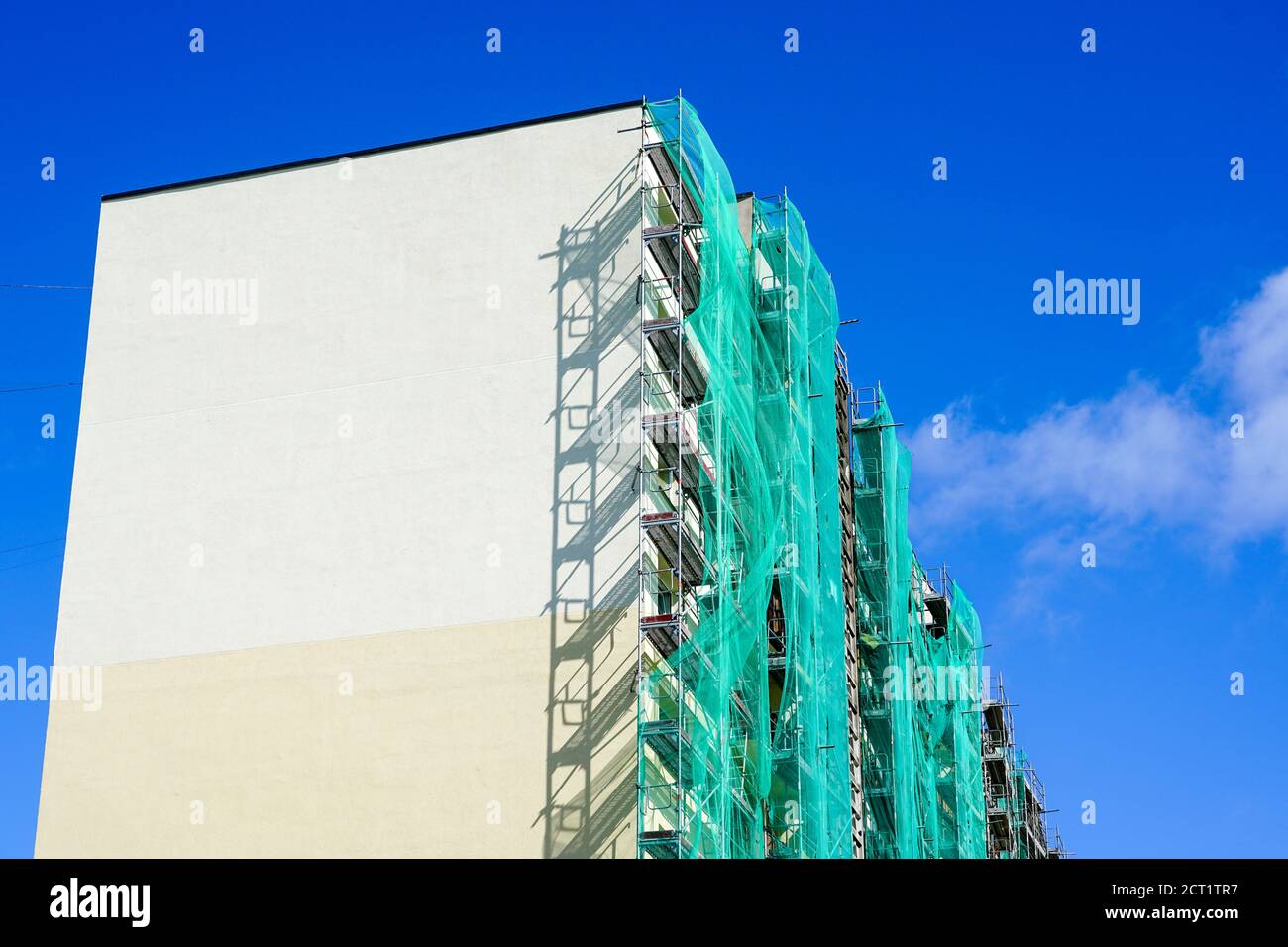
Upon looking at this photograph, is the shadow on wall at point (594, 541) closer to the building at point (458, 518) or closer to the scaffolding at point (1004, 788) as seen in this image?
the building at point (458, 518)

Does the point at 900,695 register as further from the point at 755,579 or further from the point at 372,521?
the point at 372,521

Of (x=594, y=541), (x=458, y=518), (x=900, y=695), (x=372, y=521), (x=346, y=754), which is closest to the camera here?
(x=594, y=541)

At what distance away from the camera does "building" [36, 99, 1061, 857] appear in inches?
1271

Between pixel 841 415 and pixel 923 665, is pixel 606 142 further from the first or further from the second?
pixel 923 665

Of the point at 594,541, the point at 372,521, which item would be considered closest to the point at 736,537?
the point at 594,541

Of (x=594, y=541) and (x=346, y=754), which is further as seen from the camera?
(x=346, y=754)

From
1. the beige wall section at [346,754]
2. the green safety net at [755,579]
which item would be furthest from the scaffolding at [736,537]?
the beige wall section at [346,754]

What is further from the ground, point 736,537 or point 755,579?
point 736,537

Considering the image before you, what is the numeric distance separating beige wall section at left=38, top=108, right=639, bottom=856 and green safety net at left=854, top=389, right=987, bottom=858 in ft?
54.1

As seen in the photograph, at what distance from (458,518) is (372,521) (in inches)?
83.5

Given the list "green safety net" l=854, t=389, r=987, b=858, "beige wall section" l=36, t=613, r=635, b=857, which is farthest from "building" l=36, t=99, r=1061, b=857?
"green safety net" l=854, t=389, r=987, b=858

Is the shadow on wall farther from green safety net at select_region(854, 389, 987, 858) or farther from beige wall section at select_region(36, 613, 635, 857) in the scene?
green safety net at select_region(854, 389, 987, 858)

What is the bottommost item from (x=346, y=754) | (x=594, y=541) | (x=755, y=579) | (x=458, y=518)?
(x=346, y=754)

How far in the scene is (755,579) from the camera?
3353 centimetres
